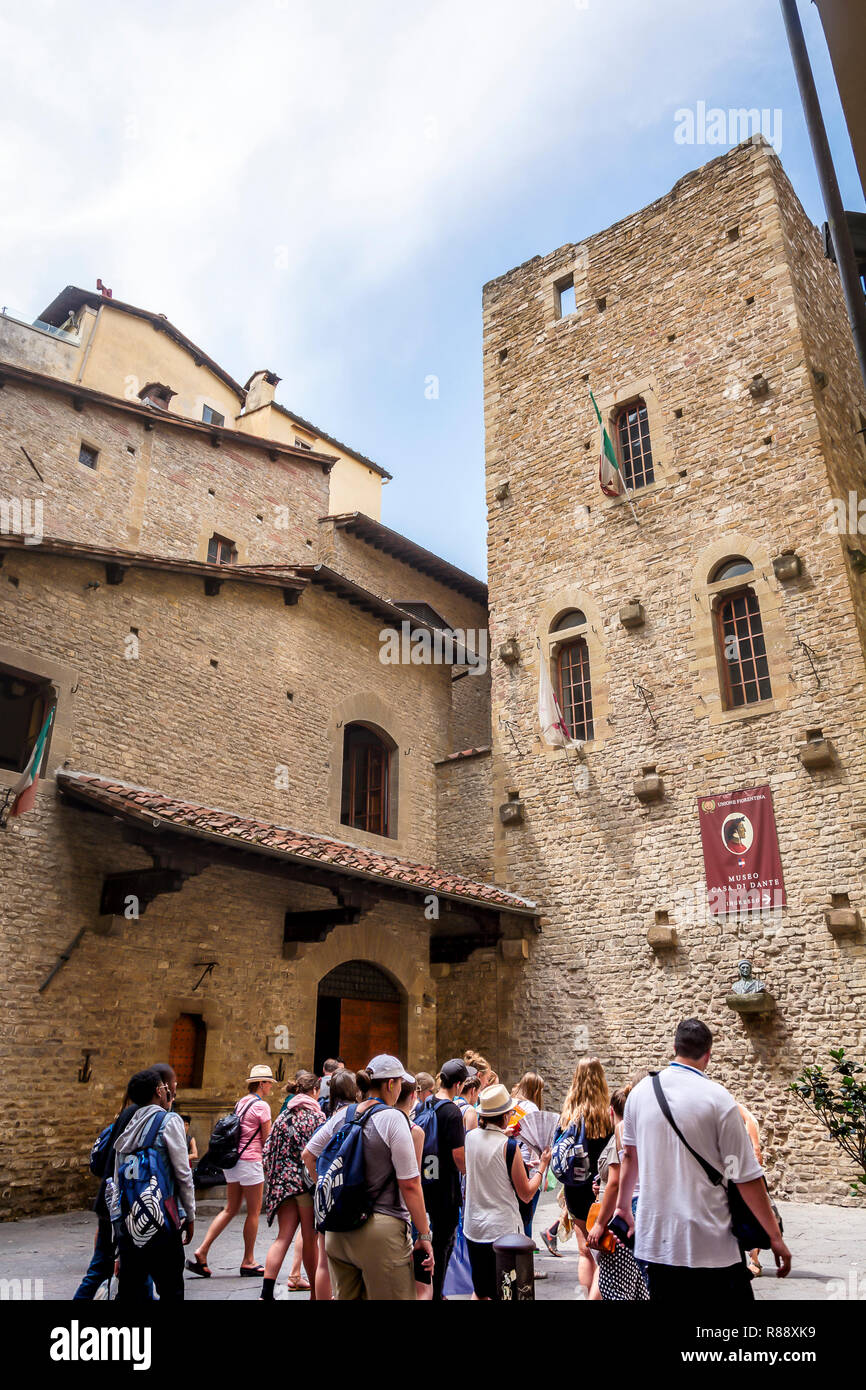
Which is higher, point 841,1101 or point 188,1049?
point 188,1049

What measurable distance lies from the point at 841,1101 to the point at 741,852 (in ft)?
9.74

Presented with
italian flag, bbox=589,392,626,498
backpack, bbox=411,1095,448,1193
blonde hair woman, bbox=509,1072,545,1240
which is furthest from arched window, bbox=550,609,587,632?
backpack, bbox=411,1095,448,1193

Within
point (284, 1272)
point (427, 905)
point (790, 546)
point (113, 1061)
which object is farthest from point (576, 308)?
point (284, 1272)

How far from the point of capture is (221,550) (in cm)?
1627

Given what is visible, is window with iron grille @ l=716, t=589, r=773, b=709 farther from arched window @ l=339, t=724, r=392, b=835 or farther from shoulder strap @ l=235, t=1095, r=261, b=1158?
shoulder strap @ l=235, t=1095, r=261, b=1158

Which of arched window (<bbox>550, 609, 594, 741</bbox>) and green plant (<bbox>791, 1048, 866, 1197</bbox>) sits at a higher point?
arched window (<bbox>550, 609, 594, 741</bbox>)

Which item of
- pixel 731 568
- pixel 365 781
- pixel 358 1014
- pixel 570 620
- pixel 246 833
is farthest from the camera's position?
pixel 570 620

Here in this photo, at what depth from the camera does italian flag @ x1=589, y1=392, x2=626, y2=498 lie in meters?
14.2

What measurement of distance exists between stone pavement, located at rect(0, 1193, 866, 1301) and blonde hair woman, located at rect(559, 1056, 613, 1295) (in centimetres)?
31

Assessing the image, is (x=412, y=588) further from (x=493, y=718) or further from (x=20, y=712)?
(x=20, y=712)

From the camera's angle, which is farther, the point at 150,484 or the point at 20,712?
the point at 150,484

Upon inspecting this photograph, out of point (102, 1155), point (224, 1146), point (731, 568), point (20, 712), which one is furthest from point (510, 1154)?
point (731, 568)
